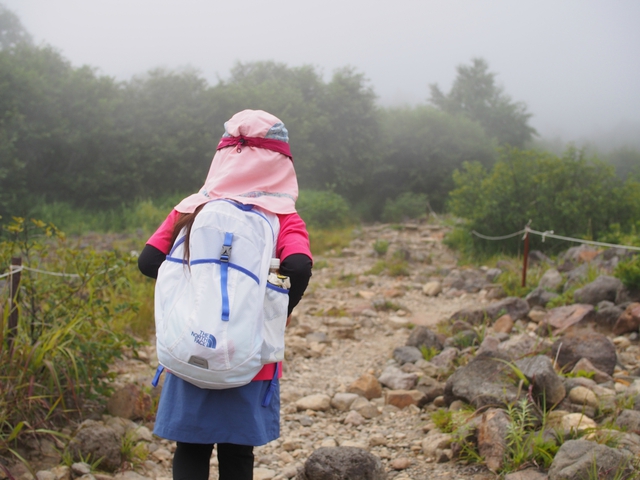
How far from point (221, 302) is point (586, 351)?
9.57ft

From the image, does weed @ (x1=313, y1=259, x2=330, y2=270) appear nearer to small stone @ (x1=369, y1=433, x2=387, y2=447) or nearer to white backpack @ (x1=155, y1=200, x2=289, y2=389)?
small stone @ (x1=369, y1=433, x2=387, y2=447)

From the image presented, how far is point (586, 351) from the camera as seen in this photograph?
3656mm

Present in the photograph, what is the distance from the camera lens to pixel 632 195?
325 inches

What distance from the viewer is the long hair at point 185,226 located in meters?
1.64

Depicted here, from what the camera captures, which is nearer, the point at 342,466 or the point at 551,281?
the point at 342,466

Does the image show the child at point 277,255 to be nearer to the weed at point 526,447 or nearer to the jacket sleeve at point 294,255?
the jacket sleeve at point 294,255

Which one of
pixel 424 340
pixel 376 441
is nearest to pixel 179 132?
pixel 424 340

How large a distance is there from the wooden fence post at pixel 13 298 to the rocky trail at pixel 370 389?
550 mm

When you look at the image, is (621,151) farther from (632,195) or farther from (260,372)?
(260,372)

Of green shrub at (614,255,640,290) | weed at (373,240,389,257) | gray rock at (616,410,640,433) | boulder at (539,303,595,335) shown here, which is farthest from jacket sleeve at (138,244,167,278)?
weed at (373,240,389,257)

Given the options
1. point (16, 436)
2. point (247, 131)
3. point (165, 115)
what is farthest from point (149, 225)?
point (247, 131)

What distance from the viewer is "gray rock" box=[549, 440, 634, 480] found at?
2.12 m

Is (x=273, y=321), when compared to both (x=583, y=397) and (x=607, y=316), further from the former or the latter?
(x=607, y=316)

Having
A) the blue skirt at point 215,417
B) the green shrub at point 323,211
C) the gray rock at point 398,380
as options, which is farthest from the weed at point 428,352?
the green shrub at point 323,211
